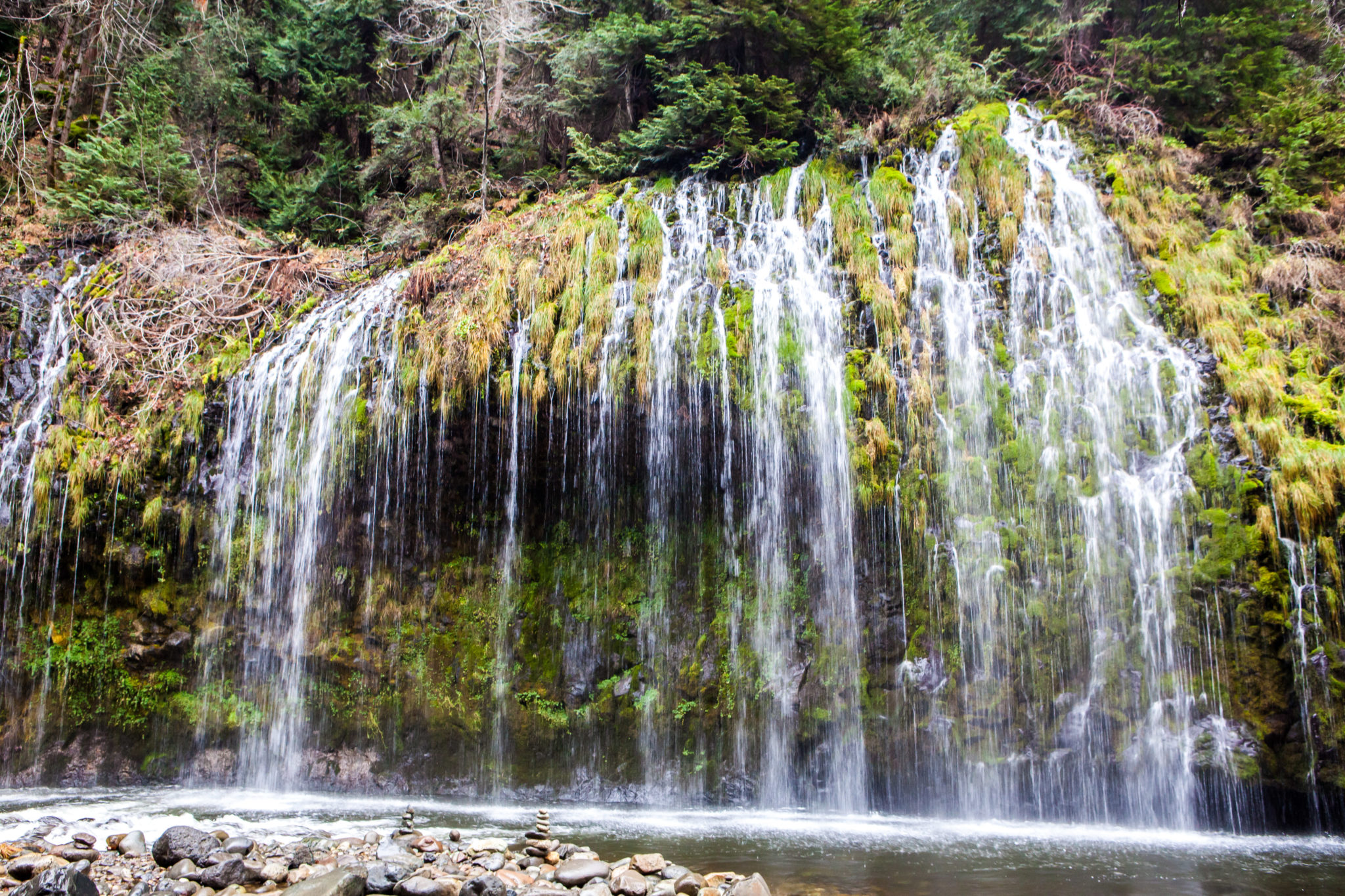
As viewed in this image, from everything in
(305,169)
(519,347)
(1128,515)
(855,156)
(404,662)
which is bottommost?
(404,662)

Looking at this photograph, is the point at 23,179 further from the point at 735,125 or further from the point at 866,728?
the point at 866,728

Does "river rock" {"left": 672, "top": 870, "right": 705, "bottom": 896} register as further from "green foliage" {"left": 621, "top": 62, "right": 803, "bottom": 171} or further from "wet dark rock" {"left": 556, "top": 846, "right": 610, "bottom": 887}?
"green foliage" {"left": 621, "top": 62, "right": 803, "bottom": 171}

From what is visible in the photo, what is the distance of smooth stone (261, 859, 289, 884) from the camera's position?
483cm

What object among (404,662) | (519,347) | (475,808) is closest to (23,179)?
(519,347)

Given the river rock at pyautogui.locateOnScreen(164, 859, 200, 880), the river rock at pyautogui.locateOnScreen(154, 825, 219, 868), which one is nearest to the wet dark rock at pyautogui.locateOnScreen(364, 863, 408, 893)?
the river rock at pyautogui.locateOnScreen(164, 859, 200, 880)

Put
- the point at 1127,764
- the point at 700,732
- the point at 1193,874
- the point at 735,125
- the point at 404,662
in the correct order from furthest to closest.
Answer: the point at 735,125 → the point at 404,662 → the point at 700,732 → the point at 1127,764 → the point at 1193,874

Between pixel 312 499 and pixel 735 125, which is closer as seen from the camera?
pixel 312 499

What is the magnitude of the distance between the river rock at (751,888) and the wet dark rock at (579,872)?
871mm

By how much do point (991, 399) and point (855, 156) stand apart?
4.30 m

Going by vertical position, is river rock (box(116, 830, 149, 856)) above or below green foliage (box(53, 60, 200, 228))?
below

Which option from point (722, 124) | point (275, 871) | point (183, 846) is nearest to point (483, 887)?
point (275, 871)

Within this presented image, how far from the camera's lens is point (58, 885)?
4375 millimetres

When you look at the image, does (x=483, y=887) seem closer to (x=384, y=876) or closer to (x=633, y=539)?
(x=384, y=876)

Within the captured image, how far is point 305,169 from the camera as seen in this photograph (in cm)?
1474
